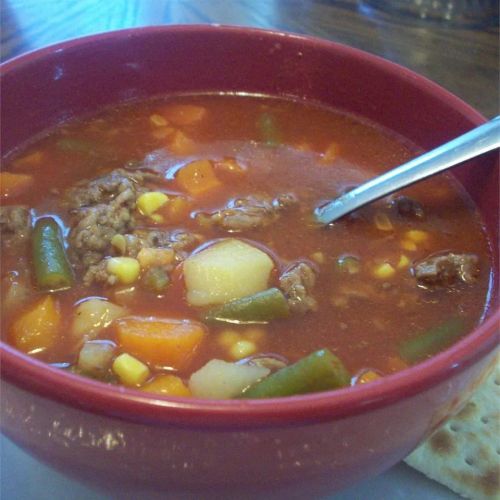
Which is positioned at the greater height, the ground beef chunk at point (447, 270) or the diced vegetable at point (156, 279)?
the ground beef chunk at point (447, 270)

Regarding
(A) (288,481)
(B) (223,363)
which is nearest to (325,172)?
(B) (223,363)

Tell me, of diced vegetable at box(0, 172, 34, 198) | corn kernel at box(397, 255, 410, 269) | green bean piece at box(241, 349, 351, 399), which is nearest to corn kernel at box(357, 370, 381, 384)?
green bean piece at box(241, 349, 351, 399)

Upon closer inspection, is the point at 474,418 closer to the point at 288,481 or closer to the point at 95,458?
the point at 288,481

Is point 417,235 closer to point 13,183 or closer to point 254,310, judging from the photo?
point 254,310

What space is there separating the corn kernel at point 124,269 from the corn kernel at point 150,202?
0.72 ft

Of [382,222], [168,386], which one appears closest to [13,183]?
[168,386]

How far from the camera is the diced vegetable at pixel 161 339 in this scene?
1.37m

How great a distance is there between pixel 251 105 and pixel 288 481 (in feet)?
4.54

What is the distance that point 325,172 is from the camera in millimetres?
1950

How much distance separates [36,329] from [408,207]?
945 mm

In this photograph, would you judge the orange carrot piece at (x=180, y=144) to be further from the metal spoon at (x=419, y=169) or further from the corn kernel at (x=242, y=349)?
the corn kernel at (x=242, y=349)

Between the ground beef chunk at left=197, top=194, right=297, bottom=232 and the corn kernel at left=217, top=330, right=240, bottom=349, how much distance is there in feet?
1.10

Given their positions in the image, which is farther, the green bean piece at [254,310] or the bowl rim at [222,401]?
the green bean piece at [254,310]

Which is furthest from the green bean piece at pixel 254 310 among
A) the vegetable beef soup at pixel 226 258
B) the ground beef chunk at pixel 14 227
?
the ground beef chunk at pixel 14 227
